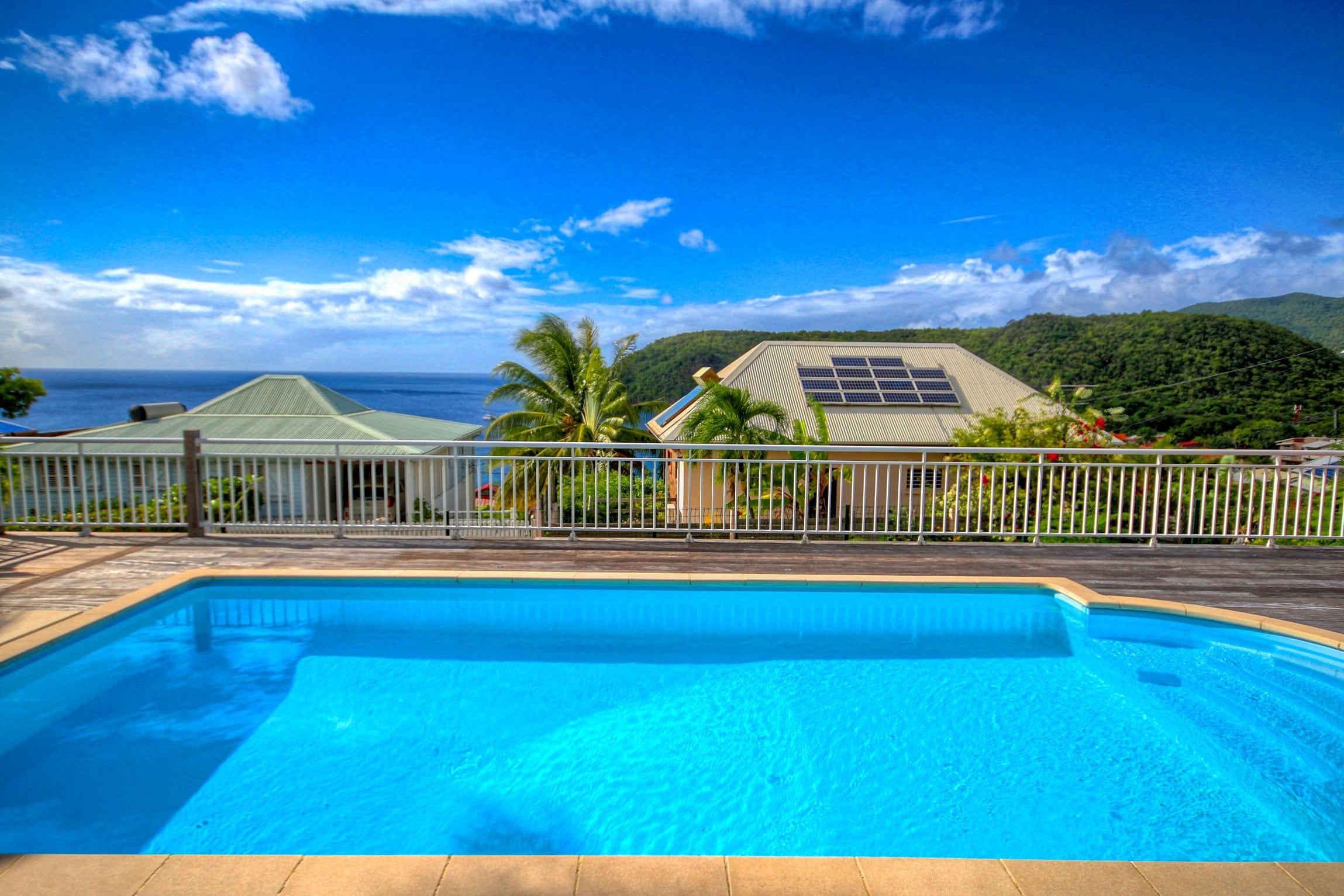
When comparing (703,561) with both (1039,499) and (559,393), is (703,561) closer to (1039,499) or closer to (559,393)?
(1039,499)

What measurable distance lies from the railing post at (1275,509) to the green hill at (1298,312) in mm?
29899

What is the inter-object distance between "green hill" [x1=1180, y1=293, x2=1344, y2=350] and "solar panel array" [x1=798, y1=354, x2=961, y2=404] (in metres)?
15.4

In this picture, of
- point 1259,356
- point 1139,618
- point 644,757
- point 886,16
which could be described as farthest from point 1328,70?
point 644,757

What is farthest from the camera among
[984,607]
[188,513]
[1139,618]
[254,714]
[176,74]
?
[176,74]

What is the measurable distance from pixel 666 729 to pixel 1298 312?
1847 inches

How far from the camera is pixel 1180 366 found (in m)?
28.7

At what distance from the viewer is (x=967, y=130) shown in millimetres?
31969

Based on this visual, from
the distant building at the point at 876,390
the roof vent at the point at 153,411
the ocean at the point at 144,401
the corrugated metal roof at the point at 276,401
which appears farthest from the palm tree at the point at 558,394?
the ocean at the point at 144,401

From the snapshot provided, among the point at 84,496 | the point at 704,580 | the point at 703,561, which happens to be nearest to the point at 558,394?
the point at 84,496

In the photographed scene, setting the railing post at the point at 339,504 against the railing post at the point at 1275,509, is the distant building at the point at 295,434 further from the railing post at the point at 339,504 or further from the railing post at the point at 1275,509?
the railing post at the point at 1275,509

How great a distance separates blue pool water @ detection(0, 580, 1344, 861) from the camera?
2.89 m

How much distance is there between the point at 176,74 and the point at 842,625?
68.1 ft

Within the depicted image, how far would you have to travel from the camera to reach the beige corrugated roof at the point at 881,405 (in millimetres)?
23078

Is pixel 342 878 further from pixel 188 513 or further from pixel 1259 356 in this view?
pixel 1259 356
